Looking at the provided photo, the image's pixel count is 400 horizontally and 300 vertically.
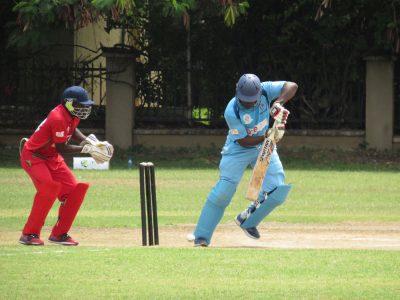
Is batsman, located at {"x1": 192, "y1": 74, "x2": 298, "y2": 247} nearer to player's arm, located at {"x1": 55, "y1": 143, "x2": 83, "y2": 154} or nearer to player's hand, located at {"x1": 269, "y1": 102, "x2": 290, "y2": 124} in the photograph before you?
player's hand, located at {"x1": 269, "y1": 102, "x2": 290, "y2": 124}

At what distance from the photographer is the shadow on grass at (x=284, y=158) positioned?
72.9ft

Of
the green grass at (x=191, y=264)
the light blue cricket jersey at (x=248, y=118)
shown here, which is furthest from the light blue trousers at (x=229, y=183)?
the green grass at (x=191, y=264)

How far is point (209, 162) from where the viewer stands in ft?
75.0

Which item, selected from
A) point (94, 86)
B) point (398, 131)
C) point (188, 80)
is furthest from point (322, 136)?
point (94, 86)

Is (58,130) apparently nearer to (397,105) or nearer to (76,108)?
(76,108)

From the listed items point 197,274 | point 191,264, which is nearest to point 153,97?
point 191,264

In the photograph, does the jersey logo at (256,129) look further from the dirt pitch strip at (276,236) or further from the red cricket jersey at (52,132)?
the red cricket jersey at (52,132)

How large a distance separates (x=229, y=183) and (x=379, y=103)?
13.4 m

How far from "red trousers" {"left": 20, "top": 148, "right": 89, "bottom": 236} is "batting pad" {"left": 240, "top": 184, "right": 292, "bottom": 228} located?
184 centimetres

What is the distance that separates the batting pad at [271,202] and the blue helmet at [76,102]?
6.82 feet

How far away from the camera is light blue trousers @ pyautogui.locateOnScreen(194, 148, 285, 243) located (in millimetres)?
11727

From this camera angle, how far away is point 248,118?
11.6 m

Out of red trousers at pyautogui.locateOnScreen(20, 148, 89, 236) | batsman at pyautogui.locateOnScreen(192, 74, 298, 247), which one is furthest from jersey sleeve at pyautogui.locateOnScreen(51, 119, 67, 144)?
batsman at pyautogui.locateOnScreen(192, 74, 298, 247)

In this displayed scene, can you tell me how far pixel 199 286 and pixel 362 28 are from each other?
690 inches
